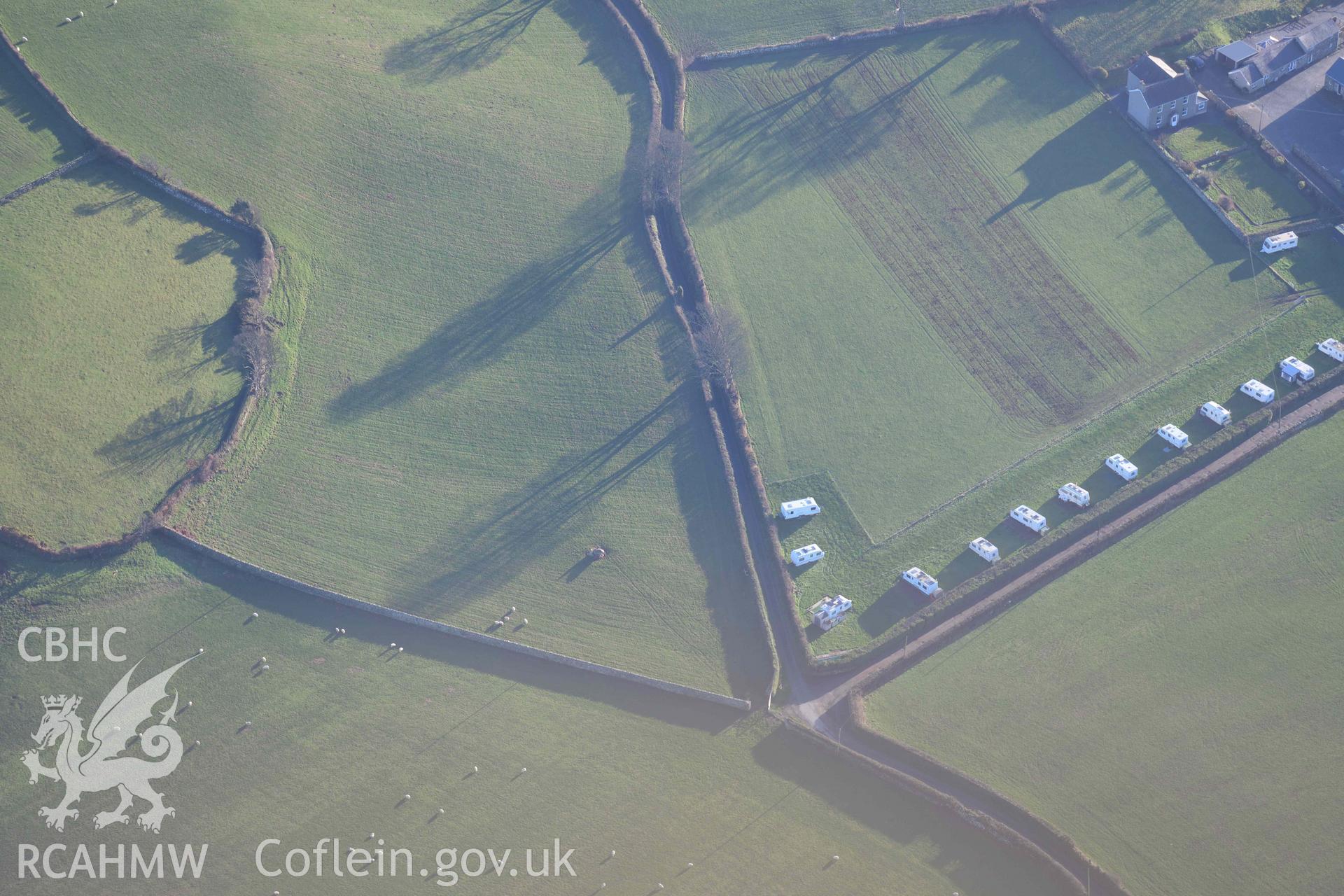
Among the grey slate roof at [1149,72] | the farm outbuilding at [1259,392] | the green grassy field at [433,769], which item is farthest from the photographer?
the grey slate roof at [1149,72]

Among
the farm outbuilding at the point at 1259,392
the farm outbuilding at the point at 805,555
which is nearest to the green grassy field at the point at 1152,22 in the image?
the farm outbuilding at the point at 1259,392

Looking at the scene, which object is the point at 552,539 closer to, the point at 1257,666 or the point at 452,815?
the point at 452,815

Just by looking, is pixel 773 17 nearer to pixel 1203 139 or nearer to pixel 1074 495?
pixel 1203 139

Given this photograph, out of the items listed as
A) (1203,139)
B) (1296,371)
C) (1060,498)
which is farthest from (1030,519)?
(1203,139)

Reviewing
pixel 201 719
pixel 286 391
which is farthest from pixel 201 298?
pixel 201 719

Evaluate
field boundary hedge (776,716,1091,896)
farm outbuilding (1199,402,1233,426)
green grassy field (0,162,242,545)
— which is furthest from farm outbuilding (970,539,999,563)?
green grassy field (0,162,242,545)

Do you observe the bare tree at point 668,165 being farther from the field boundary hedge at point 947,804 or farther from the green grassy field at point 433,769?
the field boundary hedge at point 947,804
